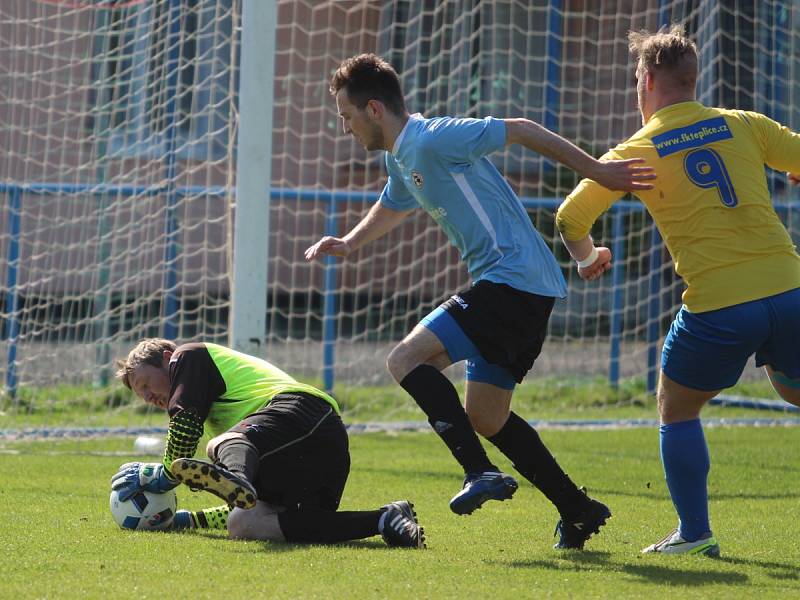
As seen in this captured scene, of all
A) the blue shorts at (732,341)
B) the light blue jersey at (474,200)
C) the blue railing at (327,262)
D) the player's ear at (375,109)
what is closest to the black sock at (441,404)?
the light blue jersey at (474,200)

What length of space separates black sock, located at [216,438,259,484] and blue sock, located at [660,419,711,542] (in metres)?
1.46

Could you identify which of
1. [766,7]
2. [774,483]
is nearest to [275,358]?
[766,7]

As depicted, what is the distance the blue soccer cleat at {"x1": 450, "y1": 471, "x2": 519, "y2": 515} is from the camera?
3.91 metres

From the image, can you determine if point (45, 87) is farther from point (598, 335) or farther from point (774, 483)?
point (774, 483)

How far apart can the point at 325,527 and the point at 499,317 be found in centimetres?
105

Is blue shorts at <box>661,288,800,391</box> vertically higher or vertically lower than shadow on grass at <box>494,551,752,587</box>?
higher

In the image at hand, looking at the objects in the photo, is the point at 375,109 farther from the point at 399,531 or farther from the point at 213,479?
the point at 399,531

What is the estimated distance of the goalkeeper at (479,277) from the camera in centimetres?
416

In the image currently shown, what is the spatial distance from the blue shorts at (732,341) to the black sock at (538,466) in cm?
58

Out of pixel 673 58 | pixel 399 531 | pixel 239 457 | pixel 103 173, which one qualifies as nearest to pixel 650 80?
pixel 673 58

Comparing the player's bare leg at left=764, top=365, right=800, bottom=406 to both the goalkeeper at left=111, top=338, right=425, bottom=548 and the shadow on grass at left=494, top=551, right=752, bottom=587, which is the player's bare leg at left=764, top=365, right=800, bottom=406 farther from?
the goalkeeper at left=111, top=338, right=425, bottom=548

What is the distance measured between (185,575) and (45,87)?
326 inches

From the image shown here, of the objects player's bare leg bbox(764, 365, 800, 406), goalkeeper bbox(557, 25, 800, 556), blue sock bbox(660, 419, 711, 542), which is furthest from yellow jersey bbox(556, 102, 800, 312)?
blue sock bbox(660, 419, 711, 542)

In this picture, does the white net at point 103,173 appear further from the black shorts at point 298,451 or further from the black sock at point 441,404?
the black sock at point 441,404
